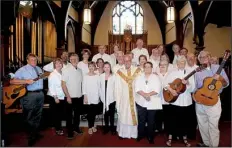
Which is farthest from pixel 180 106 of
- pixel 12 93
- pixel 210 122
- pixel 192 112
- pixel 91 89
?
pixel 12 93

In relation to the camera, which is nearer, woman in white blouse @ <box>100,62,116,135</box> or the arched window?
woman in white blouse @ <box>100,62,116,135</box>

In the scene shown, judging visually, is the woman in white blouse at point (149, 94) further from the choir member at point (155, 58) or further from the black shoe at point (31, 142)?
the black shoe at point (31, 142)

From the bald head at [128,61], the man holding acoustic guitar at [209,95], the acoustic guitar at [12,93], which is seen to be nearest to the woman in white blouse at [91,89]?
the bald head at [128,61]

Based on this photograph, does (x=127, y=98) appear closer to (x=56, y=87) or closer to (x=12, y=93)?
(x=56, y=87)

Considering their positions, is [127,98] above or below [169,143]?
above

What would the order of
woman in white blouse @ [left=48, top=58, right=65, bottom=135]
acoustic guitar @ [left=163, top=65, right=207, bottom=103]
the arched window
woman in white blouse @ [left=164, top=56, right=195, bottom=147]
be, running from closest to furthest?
acoustic guitar @ [left=163, top=65, right=207, bottom=103] → woman in white blouse @ [left=164, top=56, right=195, bottom=147] → woman in white blouse @ [left=48, top=58, right=65, bottom=135] → the arched window

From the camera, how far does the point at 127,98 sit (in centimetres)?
455

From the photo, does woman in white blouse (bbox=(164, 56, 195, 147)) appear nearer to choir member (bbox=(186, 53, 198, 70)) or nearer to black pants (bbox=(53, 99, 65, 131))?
choir member (bbox=(186, 53, 198, 70))

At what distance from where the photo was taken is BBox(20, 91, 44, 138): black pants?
14.0 feet

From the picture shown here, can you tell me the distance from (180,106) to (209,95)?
553 mm

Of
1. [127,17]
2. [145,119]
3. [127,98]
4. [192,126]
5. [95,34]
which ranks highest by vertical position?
[127,17]

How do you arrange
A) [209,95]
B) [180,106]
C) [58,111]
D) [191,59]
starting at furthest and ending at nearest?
1. [58,111]
2. [191,59]
3. [180,106]
4. [209,95]

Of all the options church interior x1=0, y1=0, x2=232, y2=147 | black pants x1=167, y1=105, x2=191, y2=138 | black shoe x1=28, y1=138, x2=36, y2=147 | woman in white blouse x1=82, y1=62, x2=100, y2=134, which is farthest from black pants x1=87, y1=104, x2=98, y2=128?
black pants x1=167, y1=105, x2=191, y2=138

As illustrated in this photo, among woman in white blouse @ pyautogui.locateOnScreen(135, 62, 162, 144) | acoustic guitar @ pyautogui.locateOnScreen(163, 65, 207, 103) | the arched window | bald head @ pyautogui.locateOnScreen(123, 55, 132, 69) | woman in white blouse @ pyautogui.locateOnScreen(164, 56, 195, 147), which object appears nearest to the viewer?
acoustic guitar @ pyautogui.locateOnScreen(163, 65, 207, 103)
